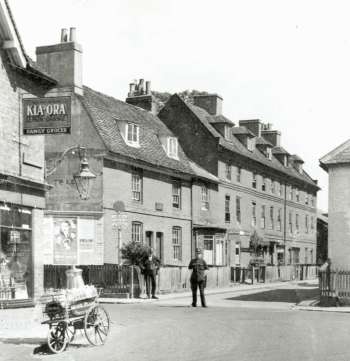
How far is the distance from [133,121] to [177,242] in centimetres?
693

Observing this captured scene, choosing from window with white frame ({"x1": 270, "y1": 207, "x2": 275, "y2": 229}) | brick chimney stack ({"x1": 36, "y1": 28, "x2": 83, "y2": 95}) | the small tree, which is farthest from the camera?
window with white frame ({"x1": 270, "y1": 207, "x2": 275, "y2": 229})

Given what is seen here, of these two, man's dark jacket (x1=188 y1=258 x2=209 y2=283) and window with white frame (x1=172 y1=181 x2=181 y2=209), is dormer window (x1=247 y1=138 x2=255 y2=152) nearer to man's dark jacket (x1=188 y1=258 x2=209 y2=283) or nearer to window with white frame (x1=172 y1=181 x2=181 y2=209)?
window with white frame (x1=172 y1=181 x2=181 y2=209)

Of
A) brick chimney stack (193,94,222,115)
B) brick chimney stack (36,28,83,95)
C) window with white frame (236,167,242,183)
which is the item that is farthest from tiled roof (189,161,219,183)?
brick chimney stack (36,28,83,95)

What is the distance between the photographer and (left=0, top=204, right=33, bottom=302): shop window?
746 inches

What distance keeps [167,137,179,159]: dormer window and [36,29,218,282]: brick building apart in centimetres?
61

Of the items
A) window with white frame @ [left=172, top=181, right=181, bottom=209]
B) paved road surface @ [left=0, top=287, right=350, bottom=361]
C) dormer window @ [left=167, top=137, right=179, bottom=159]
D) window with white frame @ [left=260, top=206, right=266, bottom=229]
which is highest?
dormer window @ [left=167, top=137, right=179, bottom=159]

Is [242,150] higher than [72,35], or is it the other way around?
[72,35]

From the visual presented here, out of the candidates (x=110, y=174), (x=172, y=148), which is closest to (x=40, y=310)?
(x=110, y=174)

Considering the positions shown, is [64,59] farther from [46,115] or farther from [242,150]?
[242,150]

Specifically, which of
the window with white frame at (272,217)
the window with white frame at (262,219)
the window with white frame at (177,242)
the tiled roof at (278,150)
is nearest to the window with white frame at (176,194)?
the window with white frame at (177,242)

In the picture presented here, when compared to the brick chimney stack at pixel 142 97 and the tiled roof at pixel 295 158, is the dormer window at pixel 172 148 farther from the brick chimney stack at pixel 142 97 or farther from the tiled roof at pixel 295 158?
the tiled roof at pixel 295 158

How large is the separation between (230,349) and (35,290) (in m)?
10.1

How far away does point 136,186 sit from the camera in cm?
3409

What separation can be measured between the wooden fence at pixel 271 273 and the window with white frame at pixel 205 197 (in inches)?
153
